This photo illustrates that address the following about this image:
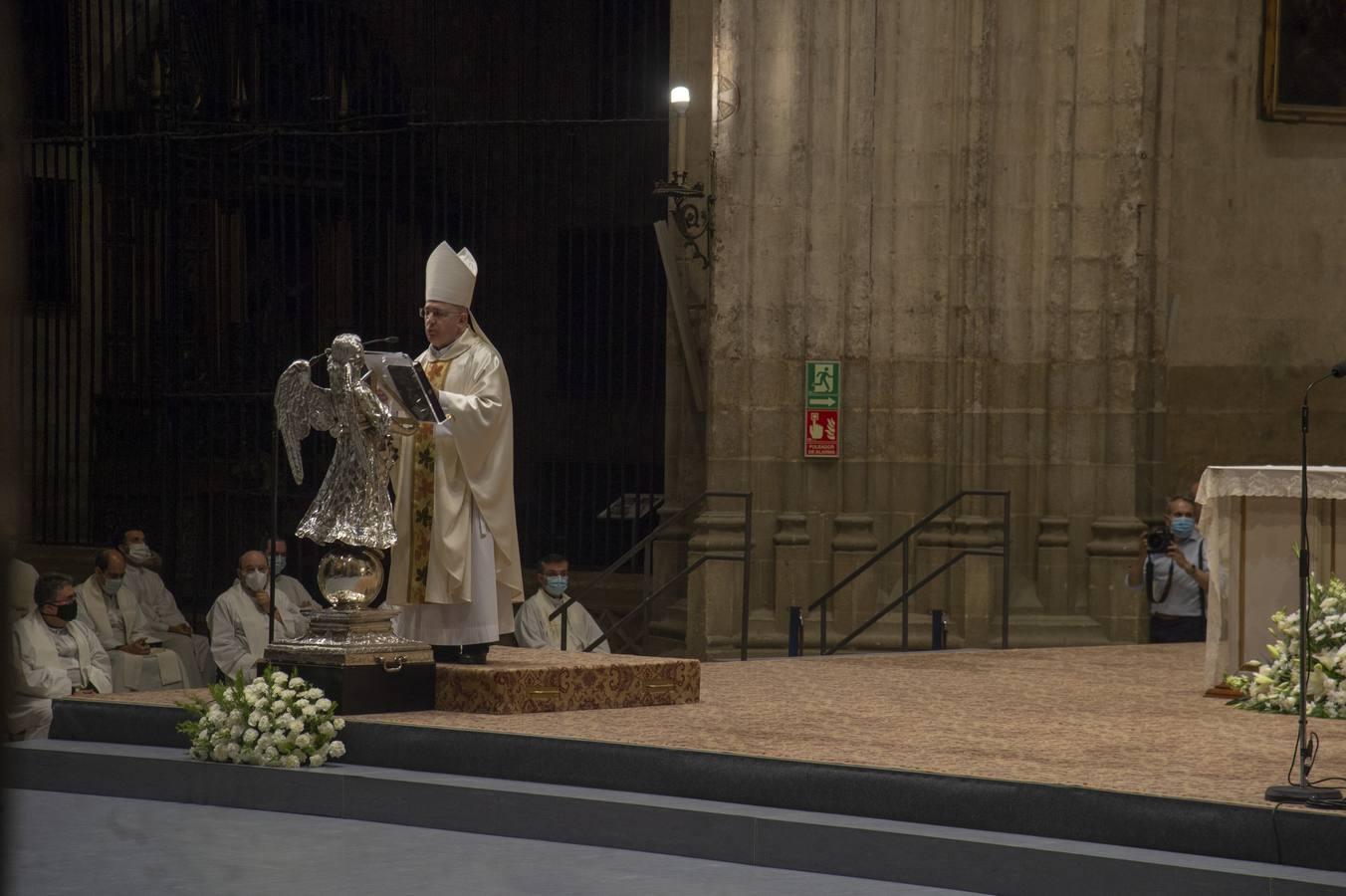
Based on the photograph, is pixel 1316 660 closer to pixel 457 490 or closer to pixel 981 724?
pixel 981 724

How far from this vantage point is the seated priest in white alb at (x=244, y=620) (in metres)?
10.7

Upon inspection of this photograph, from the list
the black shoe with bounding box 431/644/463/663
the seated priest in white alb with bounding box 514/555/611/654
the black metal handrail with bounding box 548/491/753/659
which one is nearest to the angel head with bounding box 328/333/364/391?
the black shoe with bounding box 431/644/463/663

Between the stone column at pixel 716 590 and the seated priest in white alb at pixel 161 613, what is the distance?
3236mm

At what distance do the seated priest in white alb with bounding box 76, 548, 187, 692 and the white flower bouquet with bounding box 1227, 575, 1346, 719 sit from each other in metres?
6.93

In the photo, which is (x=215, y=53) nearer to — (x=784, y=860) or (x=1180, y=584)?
(x=1180, y=584)

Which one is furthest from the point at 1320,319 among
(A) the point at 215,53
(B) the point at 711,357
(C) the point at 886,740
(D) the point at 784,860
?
(A) the point at 215,53

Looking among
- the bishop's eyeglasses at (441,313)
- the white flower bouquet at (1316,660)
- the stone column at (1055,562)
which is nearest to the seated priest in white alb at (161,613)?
the bishop's eyeglasses at (441,313)

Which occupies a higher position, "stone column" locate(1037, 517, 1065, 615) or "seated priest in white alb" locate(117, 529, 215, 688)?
"stone column" locate(1037, 517, 1065, 615)

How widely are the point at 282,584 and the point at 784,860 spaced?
22.5 feet

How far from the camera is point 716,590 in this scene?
11688 mm

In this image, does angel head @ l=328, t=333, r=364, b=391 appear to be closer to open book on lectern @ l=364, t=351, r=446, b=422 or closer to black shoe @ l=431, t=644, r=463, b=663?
→ open book on lectern @ l=364, t=351, r=446, b=422

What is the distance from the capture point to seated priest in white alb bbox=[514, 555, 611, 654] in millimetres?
11328

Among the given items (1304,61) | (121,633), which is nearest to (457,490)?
(121,633)

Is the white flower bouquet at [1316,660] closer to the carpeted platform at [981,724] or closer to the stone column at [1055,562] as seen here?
the carpeted platform at [981,724]
